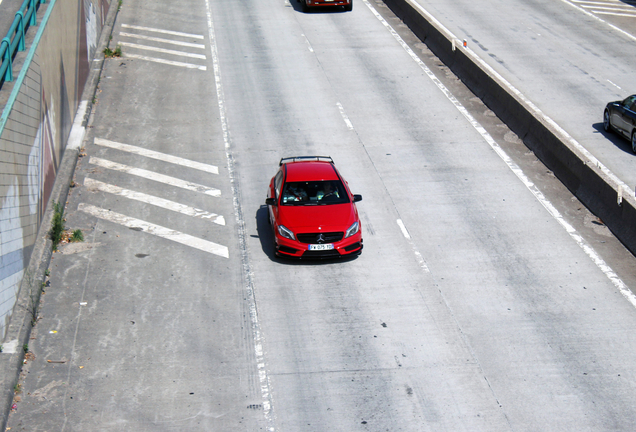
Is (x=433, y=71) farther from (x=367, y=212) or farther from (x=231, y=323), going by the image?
(x=231, y=323)

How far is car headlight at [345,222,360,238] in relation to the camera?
1397cm

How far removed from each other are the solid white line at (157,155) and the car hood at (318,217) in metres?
4.16

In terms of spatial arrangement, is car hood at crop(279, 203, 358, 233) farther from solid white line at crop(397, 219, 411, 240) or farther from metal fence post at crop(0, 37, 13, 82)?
metal fence post at crop(0, 37, 13, 82)

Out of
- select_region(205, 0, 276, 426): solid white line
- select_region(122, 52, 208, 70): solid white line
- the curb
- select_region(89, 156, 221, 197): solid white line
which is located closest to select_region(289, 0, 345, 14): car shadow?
select_region(122, 52, 208, 70): solid white line

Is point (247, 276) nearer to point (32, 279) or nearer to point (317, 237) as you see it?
point (317, 237)

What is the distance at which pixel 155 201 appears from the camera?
16.4 metres

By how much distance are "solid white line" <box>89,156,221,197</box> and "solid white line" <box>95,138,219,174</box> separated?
0.78 metres

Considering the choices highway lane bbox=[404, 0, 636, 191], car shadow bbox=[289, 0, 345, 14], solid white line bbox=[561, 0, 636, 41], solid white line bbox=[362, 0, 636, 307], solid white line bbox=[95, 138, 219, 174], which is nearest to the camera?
solid white line bbox=[362, 0, 636, 307]

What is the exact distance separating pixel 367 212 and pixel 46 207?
6973 mm

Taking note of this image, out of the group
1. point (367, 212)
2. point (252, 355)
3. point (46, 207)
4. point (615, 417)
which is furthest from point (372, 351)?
point (46, 207)

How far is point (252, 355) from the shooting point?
11.5m

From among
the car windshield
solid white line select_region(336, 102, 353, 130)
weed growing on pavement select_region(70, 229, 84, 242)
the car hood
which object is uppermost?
the car windshield

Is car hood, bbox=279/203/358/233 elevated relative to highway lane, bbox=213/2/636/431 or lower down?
elevated

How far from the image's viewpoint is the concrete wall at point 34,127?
1180 cm
